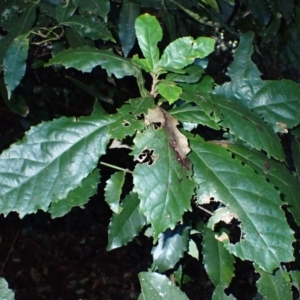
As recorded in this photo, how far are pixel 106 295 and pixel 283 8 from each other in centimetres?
288

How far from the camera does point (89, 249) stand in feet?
14.6

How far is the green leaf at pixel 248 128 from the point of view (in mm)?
1146

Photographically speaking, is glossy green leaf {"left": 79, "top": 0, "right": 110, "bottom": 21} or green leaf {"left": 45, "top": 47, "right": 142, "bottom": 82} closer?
green leaf {"left": 45, "top": 47, "right": 142, "bottom": 82}

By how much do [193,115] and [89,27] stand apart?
617 millimetres

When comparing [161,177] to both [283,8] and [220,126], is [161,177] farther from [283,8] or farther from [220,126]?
[283,8]

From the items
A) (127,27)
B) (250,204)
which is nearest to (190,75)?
(250,204)

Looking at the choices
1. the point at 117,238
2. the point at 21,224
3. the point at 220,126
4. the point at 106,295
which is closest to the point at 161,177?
the point at 220,126

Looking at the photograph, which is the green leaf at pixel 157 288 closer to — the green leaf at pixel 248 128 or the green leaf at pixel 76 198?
the green leaf at pixel 76 198

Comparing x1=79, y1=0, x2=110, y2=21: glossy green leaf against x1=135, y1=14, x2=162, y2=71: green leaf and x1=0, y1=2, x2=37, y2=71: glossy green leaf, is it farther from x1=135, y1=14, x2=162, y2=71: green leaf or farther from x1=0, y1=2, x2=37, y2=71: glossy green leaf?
x1=135, y1=14, x2=162, y2=71: green leaf

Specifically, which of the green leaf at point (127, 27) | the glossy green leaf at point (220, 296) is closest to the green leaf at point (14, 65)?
the green leaf at point (127, 27)

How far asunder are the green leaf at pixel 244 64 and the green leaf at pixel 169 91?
0.41m

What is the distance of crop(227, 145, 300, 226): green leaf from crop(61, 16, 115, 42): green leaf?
0.61 m

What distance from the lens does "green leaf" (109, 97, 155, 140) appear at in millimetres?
1043

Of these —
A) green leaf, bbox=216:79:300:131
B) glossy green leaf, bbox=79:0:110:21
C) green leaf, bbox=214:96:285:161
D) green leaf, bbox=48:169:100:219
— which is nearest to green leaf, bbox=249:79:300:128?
green leaf, bbox=216:79:300:131
